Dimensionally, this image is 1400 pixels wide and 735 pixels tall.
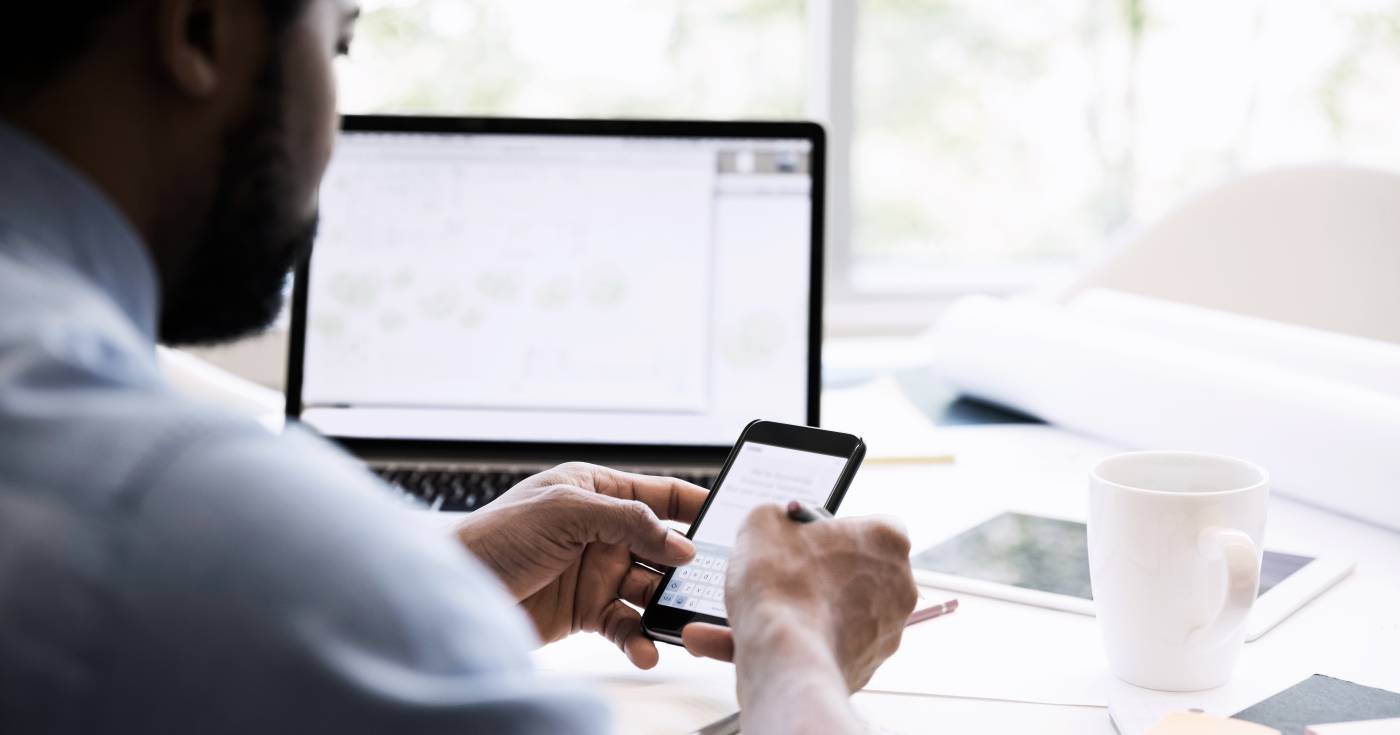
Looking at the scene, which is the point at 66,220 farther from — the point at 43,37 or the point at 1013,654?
the point at 1013,654

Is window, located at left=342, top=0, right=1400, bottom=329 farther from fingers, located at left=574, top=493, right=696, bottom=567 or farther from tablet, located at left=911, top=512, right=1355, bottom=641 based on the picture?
fingers, located at left=574, top=493, right=696, bottom=567

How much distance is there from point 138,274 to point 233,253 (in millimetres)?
51

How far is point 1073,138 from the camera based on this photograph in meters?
2.80

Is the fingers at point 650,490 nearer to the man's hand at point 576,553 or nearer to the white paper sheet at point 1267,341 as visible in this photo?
the man's hand at point 576,553

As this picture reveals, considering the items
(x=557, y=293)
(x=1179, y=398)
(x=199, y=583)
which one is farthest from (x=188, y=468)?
(x=1179, y=398)

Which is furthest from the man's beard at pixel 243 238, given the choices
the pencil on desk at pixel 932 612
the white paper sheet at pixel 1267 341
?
the white paper sheet at pixel 1267 341

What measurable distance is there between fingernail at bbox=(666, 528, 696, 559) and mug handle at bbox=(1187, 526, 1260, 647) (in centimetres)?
28

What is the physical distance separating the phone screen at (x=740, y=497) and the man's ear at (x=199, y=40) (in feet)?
1.37

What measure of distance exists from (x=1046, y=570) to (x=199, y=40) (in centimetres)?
63

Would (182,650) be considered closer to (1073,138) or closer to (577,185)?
(577,185)

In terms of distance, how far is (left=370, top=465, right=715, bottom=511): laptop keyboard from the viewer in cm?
100

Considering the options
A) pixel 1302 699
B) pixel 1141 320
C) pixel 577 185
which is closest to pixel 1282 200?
pixel 1141 320

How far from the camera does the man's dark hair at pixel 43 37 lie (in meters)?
0.39

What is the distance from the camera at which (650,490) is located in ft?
2.67
